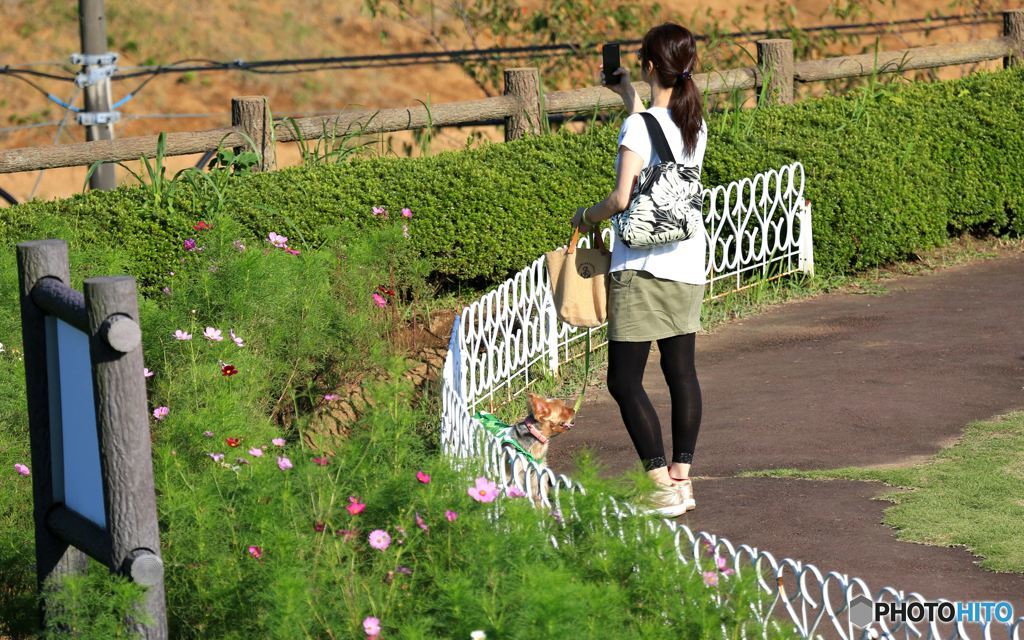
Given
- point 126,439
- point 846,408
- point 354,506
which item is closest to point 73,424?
point 126,439

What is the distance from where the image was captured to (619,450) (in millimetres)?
6449

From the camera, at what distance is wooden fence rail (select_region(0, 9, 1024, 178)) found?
8422 millimetres

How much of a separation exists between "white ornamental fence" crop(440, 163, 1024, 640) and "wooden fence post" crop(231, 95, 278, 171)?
175cm

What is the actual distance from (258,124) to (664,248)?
4388 mm

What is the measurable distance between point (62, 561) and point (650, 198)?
2.35 metres

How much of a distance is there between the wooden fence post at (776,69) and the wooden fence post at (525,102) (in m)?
2.01

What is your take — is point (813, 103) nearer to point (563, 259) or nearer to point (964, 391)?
point (964, 391)

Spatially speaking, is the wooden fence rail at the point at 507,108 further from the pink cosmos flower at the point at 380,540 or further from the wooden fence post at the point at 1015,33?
the pink cosmos flower at the point at 380,540

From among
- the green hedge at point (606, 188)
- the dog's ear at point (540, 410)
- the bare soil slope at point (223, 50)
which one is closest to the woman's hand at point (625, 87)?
the dog's ear at point (540, 410)

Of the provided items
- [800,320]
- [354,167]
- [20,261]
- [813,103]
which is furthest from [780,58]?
[20,261]

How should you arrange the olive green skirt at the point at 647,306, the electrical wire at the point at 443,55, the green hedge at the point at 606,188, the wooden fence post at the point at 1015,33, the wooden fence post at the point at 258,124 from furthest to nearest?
the wooden fence post at the point at 1015,33, the electrical wire at the point at 443,55, the wooden fence post at the point at 258,124, the green hedge at the point at 606,188, the olive green skirt at the point at 647,306

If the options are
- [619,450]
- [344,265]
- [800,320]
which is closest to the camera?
[619,450]

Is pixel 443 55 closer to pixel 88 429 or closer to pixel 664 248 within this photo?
pixel 664 248

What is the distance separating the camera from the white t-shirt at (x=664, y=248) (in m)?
5.03
